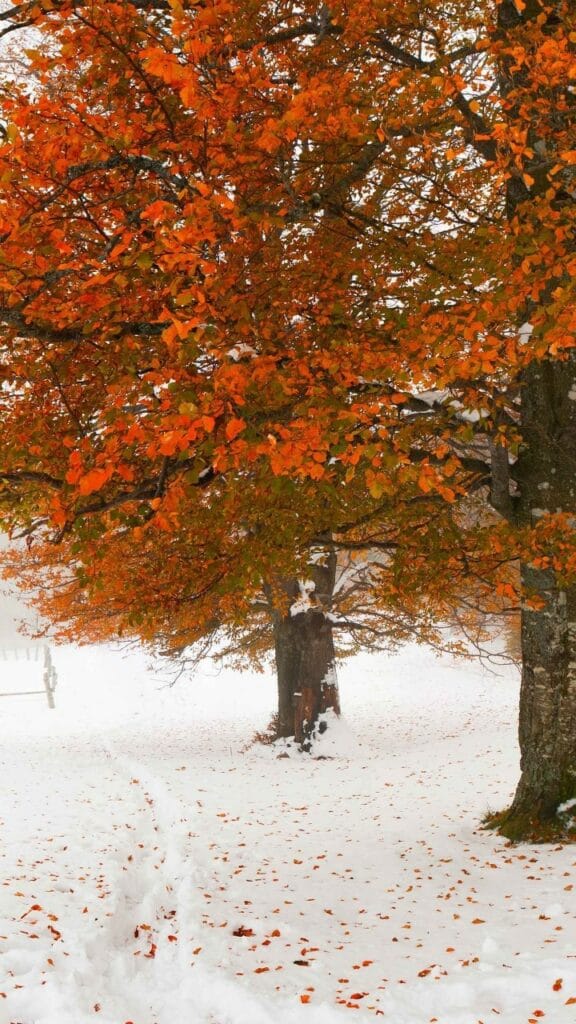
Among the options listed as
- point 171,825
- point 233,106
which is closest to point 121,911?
point 171,825

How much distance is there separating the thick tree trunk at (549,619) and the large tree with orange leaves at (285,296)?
2cm

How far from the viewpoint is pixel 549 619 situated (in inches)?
269

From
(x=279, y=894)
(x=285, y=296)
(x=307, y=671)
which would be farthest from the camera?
(x=307, y=671)

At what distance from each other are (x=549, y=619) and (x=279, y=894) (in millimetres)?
3353

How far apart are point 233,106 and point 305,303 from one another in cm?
173

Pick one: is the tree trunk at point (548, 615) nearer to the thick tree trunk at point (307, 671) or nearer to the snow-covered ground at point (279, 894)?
the snow-covered ground at point (279, 894)

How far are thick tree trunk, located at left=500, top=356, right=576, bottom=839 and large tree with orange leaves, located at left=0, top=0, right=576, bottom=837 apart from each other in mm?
24

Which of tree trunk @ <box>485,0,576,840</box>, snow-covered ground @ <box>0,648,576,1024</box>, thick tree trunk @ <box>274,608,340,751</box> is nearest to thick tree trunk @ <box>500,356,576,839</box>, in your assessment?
tree trunk @ <box>485,0,576,840</box>

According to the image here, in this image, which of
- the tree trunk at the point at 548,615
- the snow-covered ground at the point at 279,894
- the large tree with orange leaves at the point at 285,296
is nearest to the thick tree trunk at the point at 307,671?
the snow-covered ground at the point at 279,894

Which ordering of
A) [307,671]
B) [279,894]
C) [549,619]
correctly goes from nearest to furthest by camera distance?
[279,894] → [549,619] → [307,671]

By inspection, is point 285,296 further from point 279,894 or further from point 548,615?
point 279,894

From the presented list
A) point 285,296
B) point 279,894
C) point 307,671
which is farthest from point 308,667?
point 285,296

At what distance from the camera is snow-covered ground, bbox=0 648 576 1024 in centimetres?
422

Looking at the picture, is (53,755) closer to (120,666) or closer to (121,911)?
(121,911)
